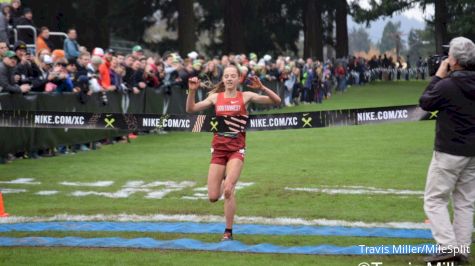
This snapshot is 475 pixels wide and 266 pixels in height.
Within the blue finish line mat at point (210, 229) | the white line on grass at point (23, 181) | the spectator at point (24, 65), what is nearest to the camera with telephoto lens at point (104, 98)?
the spectator at point (24, 65)

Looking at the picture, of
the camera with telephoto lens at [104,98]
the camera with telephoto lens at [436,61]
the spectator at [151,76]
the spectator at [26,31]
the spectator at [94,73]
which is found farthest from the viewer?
the spectator at [151,76]

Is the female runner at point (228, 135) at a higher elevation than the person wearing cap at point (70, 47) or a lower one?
lower

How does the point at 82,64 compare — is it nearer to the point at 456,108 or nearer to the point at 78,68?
the point at 78,68

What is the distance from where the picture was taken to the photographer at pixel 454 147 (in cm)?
963

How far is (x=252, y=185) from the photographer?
645 inches

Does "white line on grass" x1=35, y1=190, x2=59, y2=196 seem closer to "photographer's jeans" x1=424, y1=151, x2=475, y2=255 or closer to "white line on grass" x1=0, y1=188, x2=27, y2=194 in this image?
"white line on grass" x1=0, y1=188, x2=27, y2=194

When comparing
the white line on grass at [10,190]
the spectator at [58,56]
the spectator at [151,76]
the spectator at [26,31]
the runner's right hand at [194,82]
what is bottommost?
the white line on grass at [10,190]

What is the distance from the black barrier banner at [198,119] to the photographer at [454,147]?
2190mm

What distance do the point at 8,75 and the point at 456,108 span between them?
39.2 feet

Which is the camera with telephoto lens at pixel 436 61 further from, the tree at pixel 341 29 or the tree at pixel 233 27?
the tree at pixel 341 29

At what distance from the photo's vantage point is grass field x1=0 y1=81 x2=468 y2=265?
10172 millimetres

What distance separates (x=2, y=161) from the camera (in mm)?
19609

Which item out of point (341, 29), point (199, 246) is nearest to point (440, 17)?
point (341, 29)

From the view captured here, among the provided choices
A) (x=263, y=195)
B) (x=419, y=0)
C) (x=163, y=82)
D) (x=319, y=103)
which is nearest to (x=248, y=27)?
(x=419, y=0)
